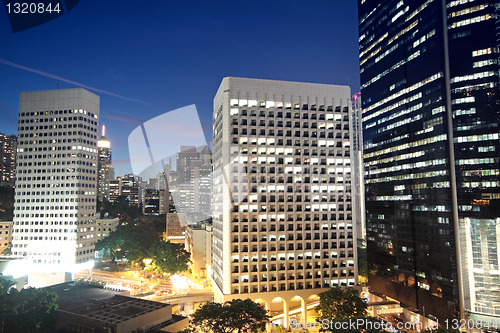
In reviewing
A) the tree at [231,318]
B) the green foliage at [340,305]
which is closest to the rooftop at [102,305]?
the tree at [231,318]

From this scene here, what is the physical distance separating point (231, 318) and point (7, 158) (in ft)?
546

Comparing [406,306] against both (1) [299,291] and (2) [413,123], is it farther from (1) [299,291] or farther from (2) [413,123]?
(2) [413,123]

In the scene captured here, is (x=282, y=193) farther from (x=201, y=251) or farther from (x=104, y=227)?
(x=104, y=227)

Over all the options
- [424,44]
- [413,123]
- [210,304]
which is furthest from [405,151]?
[210,304]

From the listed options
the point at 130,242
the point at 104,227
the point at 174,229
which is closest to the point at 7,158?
the point at 104,227

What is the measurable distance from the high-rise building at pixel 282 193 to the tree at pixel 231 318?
1623 centimetres

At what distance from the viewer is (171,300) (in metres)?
69.6

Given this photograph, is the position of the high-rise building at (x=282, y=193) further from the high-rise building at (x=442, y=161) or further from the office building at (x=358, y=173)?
the office building at (x=358, y=173)

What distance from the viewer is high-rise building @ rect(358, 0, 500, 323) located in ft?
191

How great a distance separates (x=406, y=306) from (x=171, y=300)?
167 ft

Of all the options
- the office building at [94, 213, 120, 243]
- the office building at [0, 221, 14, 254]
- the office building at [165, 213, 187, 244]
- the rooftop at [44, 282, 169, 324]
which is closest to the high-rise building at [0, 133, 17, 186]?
the office building at [0, 221, 14, 254]

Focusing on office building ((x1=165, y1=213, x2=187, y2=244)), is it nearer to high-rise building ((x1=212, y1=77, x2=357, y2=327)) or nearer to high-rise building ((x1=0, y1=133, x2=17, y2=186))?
high-rise building ((x1=0, y1=133, x2=17, y2=186))

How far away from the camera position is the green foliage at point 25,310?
40.1 m

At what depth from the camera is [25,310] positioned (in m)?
42.3
